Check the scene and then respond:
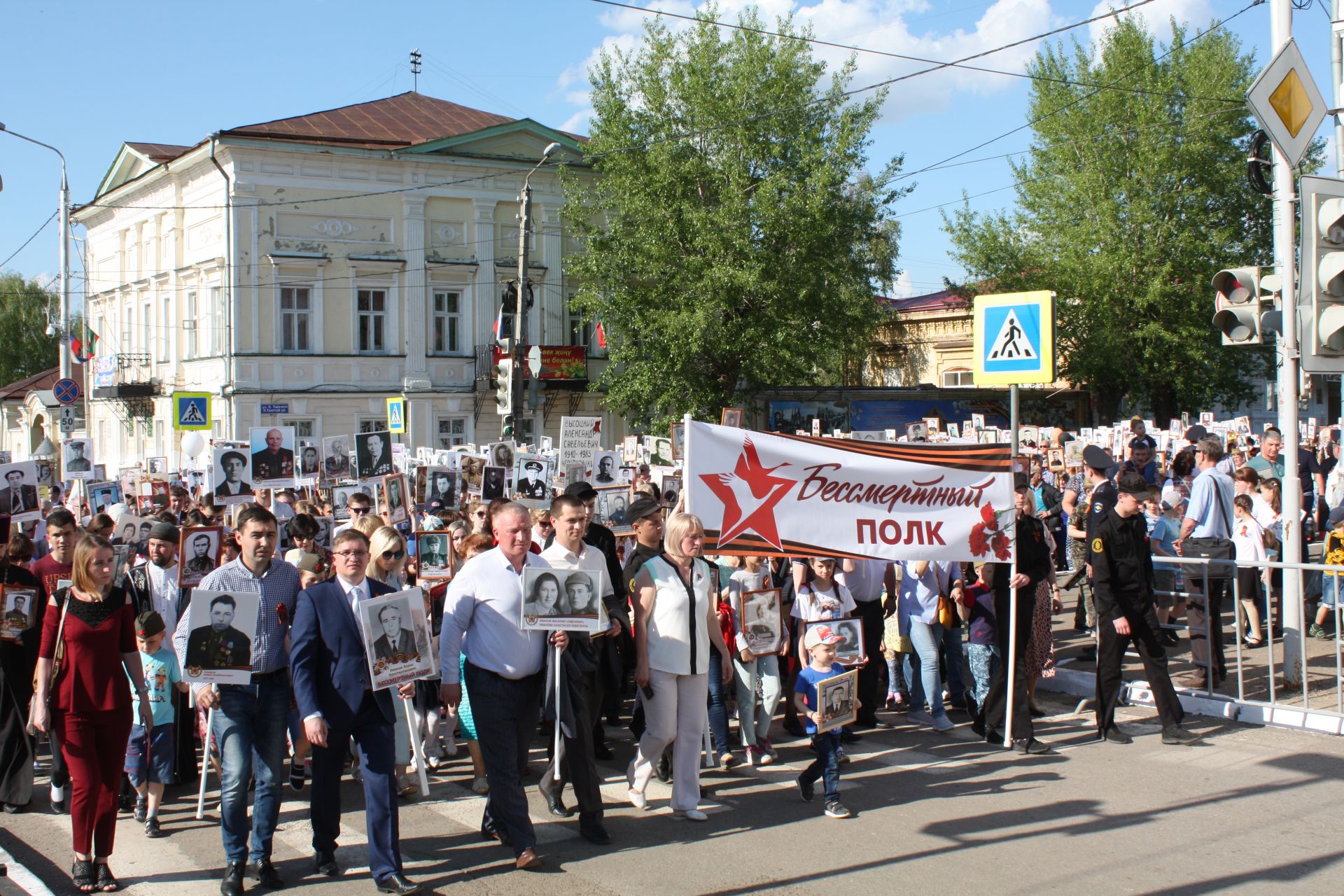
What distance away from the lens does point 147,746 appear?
23.4 feet

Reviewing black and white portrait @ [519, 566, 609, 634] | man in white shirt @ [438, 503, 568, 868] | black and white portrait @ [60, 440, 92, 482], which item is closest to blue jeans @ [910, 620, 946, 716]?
black and white portrait @ [519, 566, 609, 634]

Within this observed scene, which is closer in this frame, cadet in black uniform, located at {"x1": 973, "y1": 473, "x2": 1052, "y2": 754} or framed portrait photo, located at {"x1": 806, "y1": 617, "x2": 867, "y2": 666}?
framed portrait photo, located at {"x1": 806, "y1": 617, "x2": 867, "y2": 666}

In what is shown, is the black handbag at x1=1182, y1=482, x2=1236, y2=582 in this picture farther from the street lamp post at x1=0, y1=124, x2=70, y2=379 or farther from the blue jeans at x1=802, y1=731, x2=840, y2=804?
the street lamp post at x1=0, y1=124, x2=70, y2=379

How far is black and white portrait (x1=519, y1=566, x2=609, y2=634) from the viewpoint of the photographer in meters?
6.29

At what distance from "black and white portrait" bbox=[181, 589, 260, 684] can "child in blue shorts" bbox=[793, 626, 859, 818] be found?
302 centimetres

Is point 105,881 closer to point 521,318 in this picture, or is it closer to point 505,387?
point 505,387

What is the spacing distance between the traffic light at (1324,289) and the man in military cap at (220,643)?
5.93 metres

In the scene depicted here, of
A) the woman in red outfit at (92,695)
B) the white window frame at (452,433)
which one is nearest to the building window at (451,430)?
the white window frame at (452,433)

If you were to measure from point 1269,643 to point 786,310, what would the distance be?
26293 mm

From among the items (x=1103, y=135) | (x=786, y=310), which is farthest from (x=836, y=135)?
(x=1103, y=135)

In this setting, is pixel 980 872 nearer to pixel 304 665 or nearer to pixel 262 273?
pixel 304 665

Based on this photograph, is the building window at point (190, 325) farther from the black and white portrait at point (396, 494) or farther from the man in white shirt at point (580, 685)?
the man in white shirt at point (580, 685)

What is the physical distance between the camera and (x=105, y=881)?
5949 mm

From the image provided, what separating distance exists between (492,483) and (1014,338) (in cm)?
696
